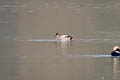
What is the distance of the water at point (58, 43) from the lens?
10.8 metres

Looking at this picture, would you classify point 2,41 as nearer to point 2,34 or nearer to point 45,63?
point 2,34

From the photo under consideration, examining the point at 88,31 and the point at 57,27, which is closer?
the point at 88,31

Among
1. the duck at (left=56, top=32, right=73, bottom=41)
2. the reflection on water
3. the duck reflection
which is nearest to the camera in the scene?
the reflection on water

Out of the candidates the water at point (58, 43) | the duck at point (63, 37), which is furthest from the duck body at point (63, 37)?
the water at point (58, 43)

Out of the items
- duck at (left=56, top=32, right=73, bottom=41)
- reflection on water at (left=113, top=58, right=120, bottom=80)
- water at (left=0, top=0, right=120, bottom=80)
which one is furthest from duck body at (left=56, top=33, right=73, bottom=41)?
reflection on water at (left=113, top=58, right=120, bottom=80)

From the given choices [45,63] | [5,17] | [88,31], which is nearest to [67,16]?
[5,17]

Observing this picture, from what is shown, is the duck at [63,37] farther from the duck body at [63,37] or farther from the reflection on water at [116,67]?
the reflection on water at [116,67]

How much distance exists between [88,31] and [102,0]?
1246 cm

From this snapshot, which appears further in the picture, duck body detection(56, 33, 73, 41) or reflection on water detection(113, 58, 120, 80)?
duck body detection(56, 33, 73, 41)

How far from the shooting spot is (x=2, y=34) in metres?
16.0

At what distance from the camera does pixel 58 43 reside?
14578mm

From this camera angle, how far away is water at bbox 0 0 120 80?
10.8 m

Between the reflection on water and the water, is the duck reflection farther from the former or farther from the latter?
the reflection on water

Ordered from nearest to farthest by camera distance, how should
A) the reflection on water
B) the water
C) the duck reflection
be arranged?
the reflection on water, the water, the duck reflection
